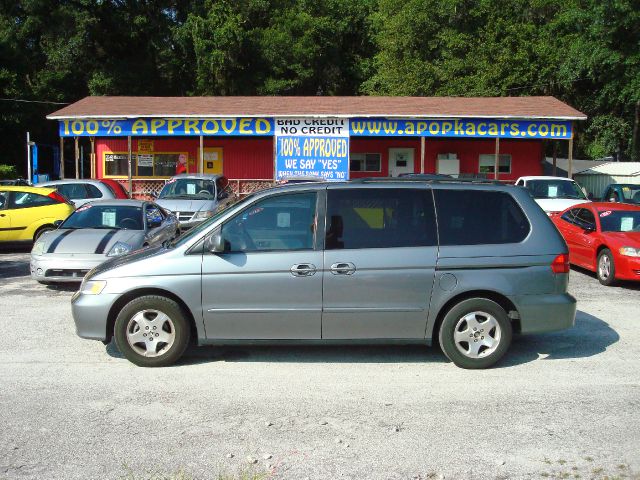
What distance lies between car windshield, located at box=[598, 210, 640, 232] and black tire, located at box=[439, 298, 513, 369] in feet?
21.9

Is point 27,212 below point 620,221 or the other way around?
below

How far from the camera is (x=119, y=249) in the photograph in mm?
10195

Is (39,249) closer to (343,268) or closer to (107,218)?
(107,218)

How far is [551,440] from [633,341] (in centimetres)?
343

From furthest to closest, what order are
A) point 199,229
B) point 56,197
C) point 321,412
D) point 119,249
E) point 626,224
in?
point 56,197
point 626,224
point 119,249
point 199,229
point 321,412

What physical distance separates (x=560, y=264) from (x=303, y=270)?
2.46 meters

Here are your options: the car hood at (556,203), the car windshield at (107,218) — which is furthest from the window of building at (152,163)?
the car windshield at (107,218)

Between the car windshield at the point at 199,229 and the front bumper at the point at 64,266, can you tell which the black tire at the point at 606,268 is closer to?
the car windshield at the point at 199,229

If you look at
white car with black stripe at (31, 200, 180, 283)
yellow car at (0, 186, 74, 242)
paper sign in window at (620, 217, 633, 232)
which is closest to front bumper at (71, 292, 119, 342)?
white car with black stripe at (31, 200, 180, 283)

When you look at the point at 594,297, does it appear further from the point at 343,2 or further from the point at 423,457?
the point at 343,2

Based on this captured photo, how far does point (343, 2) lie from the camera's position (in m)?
42.5

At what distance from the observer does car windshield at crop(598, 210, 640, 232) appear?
39.3 feet

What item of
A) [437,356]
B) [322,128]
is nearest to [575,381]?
[437,356]

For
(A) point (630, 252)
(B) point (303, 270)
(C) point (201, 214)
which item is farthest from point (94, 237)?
(A) point (630, 252)
